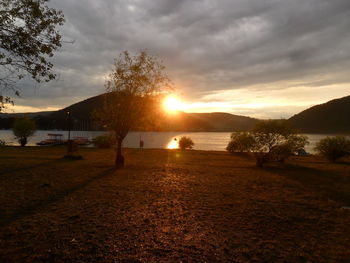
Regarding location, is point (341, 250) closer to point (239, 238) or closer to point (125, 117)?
point (239, 238)

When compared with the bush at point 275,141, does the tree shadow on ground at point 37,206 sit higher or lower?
lower

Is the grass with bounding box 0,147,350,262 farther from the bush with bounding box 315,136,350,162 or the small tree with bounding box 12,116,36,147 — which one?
the small tree with bounding box 12,116,36,147

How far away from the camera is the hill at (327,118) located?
134m

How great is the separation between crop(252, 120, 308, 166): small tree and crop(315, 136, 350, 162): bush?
5622mm

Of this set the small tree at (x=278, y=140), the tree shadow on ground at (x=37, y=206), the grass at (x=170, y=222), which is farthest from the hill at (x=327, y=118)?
the tree shadow on ground at (x=37, y=206)

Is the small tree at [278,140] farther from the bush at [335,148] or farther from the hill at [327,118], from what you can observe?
the hill at [327,118]

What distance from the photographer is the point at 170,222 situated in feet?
23.0

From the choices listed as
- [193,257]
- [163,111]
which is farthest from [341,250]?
[163,111]

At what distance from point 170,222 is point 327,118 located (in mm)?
166307

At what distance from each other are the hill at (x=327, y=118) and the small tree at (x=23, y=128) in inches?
5229

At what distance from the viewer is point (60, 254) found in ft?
16.3

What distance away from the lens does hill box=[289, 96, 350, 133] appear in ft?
439

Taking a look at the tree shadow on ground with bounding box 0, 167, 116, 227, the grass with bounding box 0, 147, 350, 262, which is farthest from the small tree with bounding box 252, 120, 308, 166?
the tree shadow on ground with bounding box 0, 167, 116, 227

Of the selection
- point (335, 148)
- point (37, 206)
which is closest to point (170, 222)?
point (37, 206)
